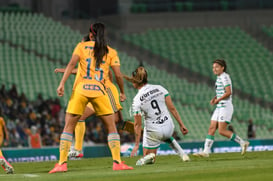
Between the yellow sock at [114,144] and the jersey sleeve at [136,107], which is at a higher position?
the jersey sleeve at [136,107]

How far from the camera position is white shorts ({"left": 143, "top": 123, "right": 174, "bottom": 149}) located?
1366cm

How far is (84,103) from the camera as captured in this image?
11.4 metres

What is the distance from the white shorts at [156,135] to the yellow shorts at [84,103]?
2336mm

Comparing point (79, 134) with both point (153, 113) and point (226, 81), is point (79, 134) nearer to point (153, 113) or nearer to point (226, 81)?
point (153, 113)

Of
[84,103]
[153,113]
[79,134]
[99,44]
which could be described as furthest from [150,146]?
[99,44]

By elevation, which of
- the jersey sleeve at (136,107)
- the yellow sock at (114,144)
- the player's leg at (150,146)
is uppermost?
the jersey sleeve at (136,107)

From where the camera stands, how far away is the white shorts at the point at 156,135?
1366cm

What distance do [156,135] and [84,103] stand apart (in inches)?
102

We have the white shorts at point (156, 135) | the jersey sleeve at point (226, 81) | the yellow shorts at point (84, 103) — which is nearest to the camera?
the yellow shorts at point (84, 103)

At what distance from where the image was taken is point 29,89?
2991cm

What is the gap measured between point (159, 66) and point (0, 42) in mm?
8028

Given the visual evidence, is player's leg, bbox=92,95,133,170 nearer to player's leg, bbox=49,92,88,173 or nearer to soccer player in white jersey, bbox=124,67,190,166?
player's leg, bbox=49,92,88,173

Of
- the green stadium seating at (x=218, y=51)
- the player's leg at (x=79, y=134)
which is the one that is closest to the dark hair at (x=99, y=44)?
the player's leg at (x=79, y=134)

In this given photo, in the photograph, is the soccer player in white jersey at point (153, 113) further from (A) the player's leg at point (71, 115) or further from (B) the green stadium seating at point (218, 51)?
(B) the green stadium seating at point (218, 51)
